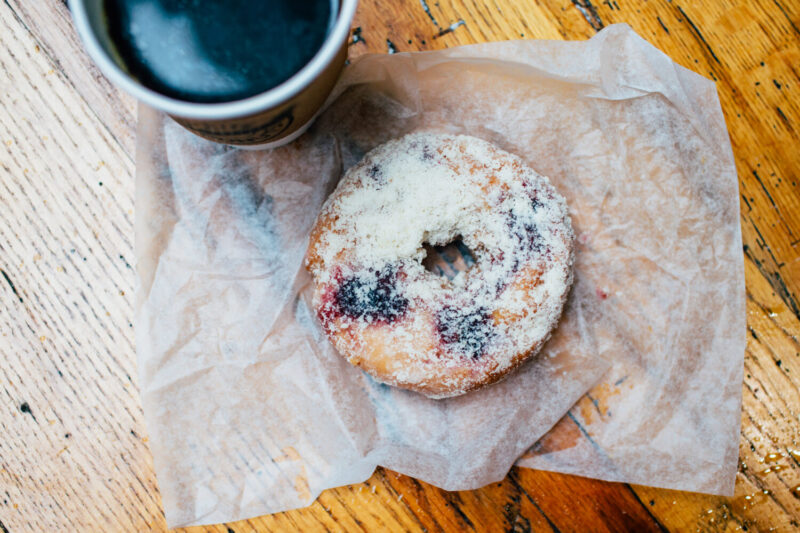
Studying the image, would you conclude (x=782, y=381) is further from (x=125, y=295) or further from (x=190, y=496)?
(x=125, y=295)

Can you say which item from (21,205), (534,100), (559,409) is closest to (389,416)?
(559,409)

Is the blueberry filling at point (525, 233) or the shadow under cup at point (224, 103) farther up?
the shadow under cup at point (224, 103)

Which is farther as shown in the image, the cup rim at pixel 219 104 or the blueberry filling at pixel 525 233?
the blueberry filling at pixel 525 233

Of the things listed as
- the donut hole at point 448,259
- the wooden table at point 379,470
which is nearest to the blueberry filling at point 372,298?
the donut hole at point 448,259

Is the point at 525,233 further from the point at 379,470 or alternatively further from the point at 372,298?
the point at 379,470

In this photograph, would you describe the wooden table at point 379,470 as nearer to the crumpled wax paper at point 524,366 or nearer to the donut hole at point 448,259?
the crumpled wax paper at point 524,366
